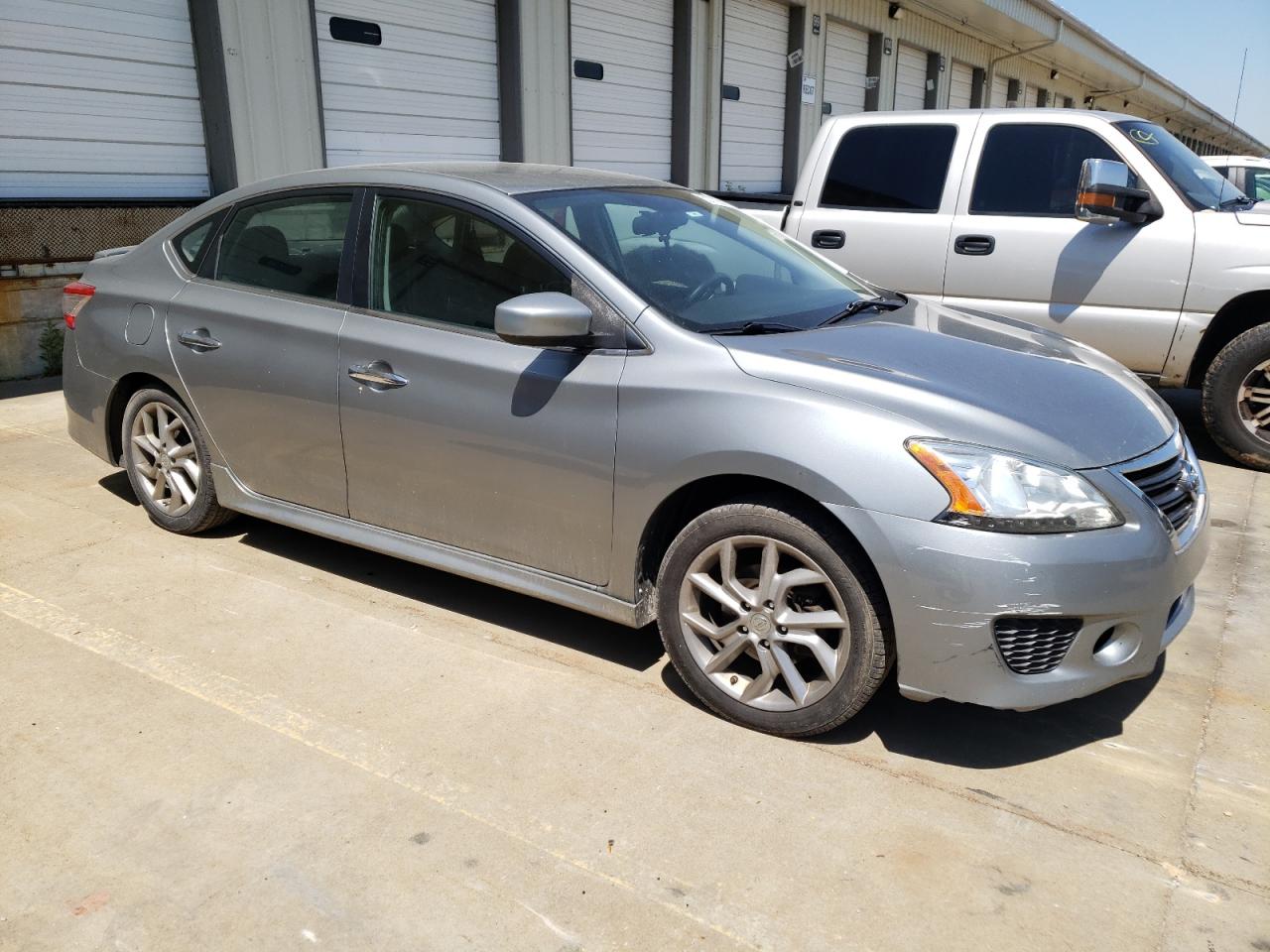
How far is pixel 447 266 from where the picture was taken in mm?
3545

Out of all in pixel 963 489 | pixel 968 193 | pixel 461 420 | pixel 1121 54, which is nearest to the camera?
pixel 963 489

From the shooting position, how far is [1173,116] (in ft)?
135

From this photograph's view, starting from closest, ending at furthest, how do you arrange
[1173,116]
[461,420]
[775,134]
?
1. [461,420]
2. [775,134]
3. [1173,116]

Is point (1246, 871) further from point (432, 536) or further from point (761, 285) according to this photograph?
point (432, 536)

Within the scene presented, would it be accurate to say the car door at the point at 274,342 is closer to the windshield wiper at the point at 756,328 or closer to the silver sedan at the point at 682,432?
the silver sedan at the point at 682,432

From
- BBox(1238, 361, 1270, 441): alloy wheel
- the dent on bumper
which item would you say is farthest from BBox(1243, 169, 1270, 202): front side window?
the dent on bumper

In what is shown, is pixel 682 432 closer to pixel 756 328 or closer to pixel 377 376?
pixel 756 328

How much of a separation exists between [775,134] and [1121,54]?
1783 cm

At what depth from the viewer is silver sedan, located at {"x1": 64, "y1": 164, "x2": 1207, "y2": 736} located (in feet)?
8.82

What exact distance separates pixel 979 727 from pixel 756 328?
1420 millimetres

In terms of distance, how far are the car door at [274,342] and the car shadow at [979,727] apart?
5.43ft

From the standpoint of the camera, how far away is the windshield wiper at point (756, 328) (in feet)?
10.4

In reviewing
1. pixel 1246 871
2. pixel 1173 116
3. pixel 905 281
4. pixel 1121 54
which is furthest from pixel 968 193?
pixel 1173 116

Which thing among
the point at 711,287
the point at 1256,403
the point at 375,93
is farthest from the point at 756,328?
the point at 375,93
